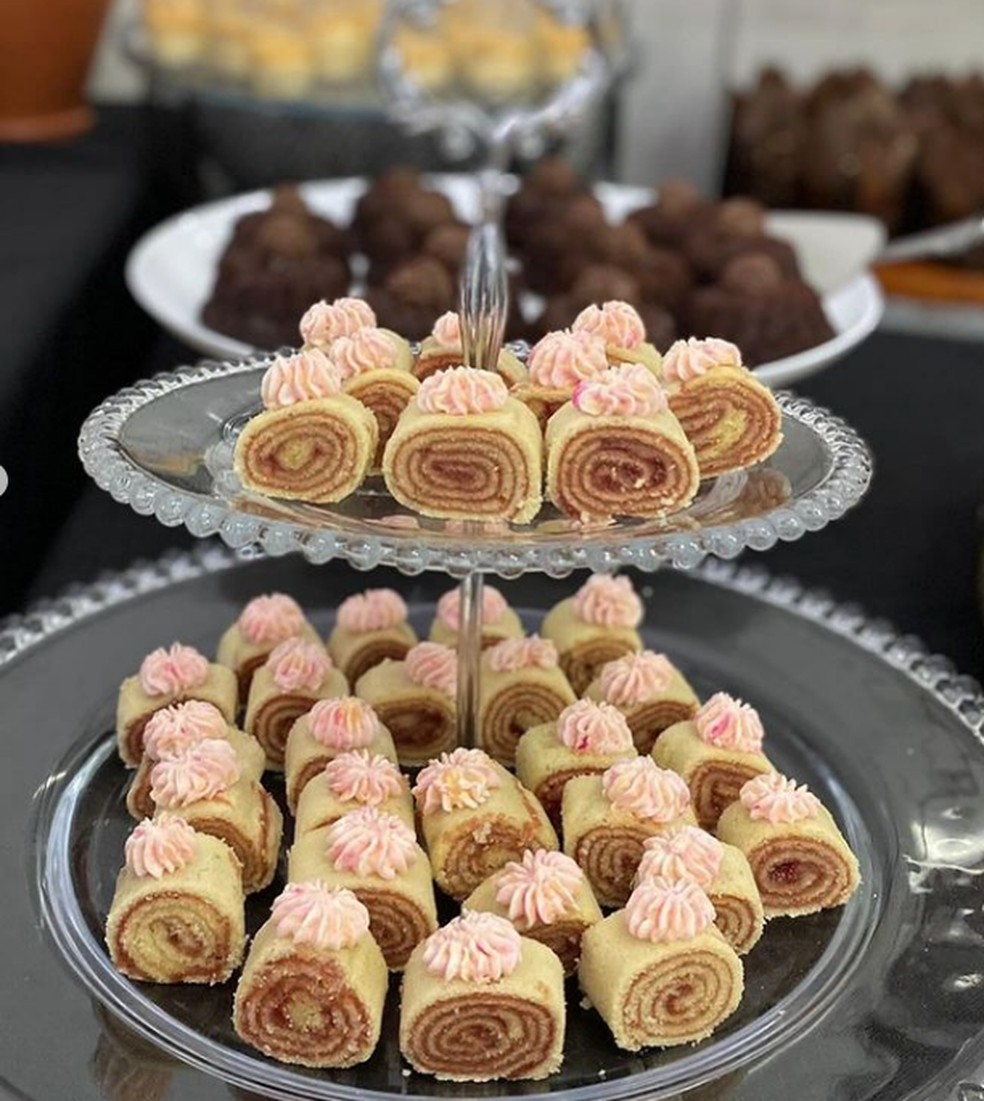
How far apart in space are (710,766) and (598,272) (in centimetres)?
73

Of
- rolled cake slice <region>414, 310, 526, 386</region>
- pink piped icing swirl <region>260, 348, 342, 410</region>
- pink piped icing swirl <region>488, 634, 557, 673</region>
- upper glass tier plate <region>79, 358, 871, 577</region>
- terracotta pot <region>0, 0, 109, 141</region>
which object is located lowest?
pink piped icing swirl <region>488, 634, 557, 673</region>

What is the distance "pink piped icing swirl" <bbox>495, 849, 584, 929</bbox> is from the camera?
3.01 ft

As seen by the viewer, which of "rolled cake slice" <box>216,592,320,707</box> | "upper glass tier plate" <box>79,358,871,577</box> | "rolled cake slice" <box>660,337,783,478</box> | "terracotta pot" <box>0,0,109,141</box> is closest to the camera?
"upper glass tier plate" <box>79,358,871,577</box>

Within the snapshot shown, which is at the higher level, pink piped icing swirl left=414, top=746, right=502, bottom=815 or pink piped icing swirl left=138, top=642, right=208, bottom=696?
pink piped icing swirl left=414, top=746, right=502, bottom=815

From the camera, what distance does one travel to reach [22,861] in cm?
101

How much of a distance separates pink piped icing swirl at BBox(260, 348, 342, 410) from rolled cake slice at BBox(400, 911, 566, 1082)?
1.04ft

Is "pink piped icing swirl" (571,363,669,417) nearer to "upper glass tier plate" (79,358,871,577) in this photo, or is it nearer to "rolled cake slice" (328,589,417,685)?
"upper glass tier plate" (79,358,871,577)

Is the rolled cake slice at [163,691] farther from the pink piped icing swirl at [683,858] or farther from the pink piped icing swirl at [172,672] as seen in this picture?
the pink piped icing swirl at [683,858]

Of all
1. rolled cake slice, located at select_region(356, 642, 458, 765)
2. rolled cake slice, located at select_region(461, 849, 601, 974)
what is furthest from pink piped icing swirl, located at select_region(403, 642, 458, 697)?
rolled cake slice, located at select_region(461, 849, 601, 974)

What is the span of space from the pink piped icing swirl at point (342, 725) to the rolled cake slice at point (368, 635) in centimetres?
14

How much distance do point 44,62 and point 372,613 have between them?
1.33 metres

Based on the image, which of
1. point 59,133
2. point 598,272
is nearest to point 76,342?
point 598,272

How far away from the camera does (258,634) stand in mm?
1197

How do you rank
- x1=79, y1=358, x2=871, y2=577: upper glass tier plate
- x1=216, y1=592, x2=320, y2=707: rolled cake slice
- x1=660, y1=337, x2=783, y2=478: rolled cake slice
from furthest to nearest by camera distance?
x1=216, y1=592, x2=320, y2=707: rolled cake slice → x1=660, y1=337, x2=783, y2=478: rolled cake slice → x1=79, y1=358, x2=871, y2=577: upper glass tier plate
